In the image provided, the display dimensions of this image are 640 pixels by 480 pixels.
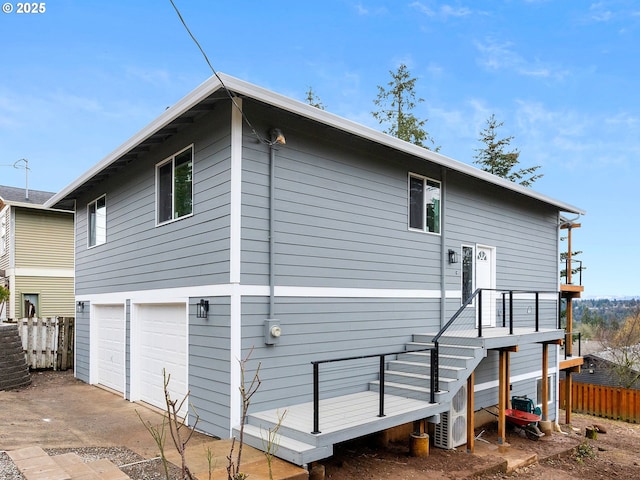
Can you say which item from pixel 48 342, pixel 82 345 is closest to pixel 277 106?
pixel 82 345

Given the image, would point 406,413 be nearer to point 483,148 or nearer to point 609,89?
point 483,148

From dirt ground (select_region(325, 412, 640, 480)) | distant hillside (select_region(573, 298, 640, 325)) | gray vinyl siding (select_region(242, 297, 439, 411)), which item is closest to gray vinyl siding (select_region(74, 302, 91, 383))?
gray vinyl siding (select_region(242, 297, 439, 411))

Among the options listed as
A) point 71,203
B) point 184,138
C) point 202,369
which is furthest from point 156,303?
point 71,203

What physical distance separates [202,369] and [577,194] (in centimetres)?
3937

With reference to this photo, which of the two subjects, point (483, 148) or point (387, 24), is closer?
point (387, 24)

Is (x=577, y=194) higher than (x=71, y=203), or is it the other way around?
(x=577, y=194)

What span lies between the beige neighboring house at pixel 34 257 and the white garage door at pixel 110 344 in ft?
23.8

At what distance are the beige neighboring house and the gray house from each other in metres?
7.24

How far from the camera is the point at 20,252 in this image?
53.4 feet

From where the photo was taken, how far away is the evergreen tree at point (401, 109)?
22141 millimetres

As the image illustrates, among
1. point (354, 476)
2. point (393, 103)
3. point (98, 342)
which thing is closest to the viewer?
point (354, 476)

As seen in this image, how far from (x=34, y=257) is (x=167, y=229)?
11554 mm

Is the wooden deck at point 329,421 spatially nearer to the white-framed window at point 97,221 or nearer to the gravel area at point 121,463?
the gravel area at point 121,463

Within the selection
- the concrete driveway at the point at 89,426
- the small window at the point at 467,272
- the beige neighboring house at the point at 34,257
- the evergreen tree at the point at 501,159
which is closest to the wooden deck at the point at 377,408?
the concrete driveway at the point at 89,426
